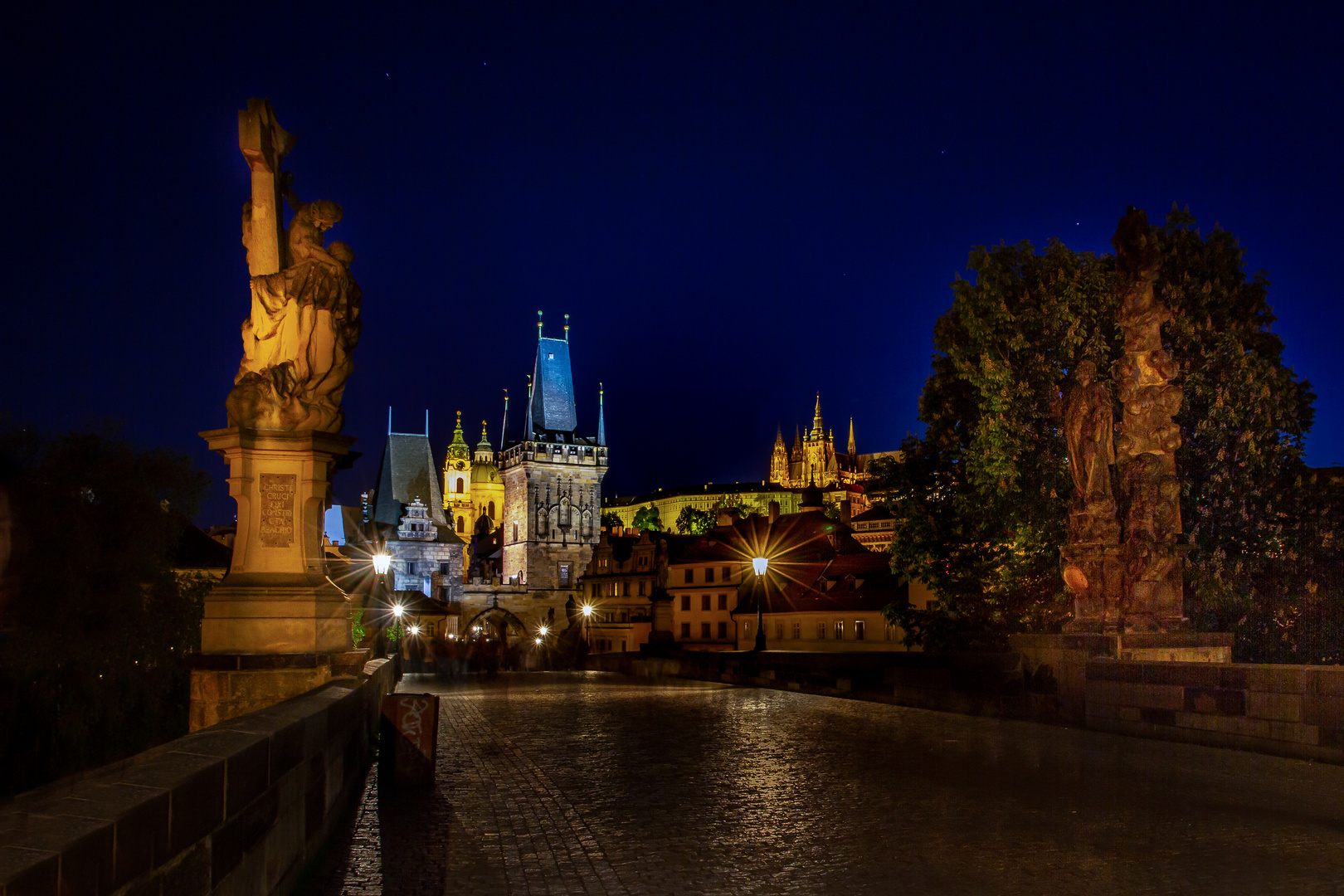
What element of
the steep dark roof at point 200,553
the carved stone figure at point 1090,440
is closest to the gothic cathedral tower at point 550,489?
the steep dark roof at point 200,553

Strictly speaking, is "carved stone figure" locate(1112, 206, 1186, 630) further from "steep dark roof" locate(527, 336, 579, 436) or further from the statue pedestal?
"steep dark roof" locate(527, 336, 579, 436)

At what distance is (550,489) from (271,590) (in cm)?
12087

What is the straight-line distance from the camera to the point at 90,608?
97.2 feet

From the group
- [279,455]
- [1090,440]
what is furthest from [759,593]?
[279,455]

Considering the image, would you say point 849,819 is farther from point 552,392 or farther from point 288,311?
point 552,392

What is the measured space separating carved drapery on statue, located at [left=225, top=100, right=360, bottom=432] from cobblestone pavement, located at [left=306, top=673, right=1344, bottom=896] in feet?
11.6

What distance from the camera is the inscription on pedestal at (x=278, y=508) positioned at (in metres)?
A: 10.9

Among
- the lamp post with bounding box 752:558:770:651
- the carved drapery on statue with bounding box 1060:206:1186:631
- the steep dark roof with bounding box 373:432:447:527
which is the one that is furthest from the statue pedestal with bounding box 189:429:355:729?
the steep dark roof with bounding box 373:432:447:527

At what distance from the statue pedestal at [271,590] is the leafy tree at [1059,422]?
16.5 metres

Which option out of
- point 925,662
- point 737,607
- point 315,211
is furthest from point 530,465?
point 315,211

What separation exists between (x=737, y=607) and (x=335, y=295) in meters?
58.2

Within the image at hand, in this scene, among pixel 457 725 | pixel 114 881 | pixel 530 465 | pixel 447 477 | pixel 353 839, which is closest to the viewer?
pixel 114 881

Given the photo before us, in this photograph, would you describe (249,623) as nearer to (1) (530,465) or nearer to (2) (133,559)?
(2) (133,559)

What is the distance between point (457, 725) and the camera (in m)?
19.1
